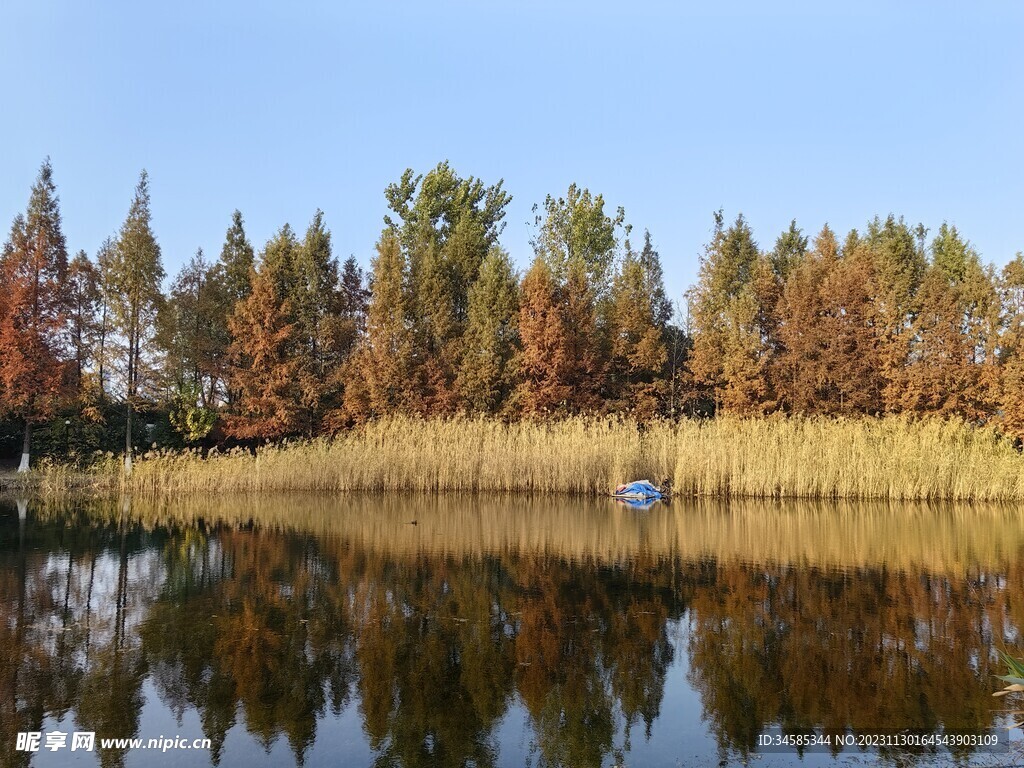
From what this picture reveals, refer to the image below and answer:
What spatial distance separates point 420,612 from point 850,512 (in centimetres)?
1100

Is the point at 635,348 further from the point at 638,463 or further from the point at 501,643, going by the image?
the point at 501,643

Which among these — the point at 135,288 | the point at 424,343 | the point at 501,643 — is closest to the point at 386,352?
the point at 424,343

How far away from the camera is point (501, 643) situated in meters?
6.55

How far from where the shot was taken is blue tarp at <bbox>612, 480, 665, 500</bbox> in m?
17.9

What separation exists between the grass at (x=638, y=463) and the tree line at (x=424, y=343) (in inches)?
203

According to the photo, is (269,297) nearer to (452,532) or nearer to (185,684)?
(452,532)

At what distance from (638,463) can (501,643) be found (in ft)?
44.5

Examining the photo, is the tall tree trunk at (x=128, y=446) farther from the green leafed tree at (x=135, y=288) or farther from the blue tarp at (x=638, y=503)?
the blue tarp at (x=638, y=503)

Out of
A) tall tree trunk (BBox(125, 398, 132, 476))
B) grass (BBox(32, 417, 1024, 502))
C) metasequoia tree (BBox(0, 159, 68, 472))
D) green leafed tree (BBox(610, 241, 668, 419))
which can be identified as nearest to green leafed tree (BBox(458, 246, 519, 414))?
green leafed tree (BBox(610, 241, 668, 419))

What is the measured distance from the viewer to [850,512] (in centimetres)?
1537

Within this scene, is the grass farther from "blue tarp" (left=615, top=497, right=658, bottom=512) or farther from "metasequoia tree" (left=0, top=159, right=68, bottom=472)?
"metasequoia tree" (left=0, top=159, right=68, bottom=472)

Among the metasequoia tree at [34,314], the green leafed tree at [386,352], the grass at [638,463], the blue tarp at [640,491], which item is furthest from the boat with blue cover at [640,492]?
the metasequoia tree at [34,314]

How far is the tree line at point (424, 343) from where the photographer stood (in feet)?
80.7

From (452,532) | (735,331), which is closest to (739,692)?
(452,532)
